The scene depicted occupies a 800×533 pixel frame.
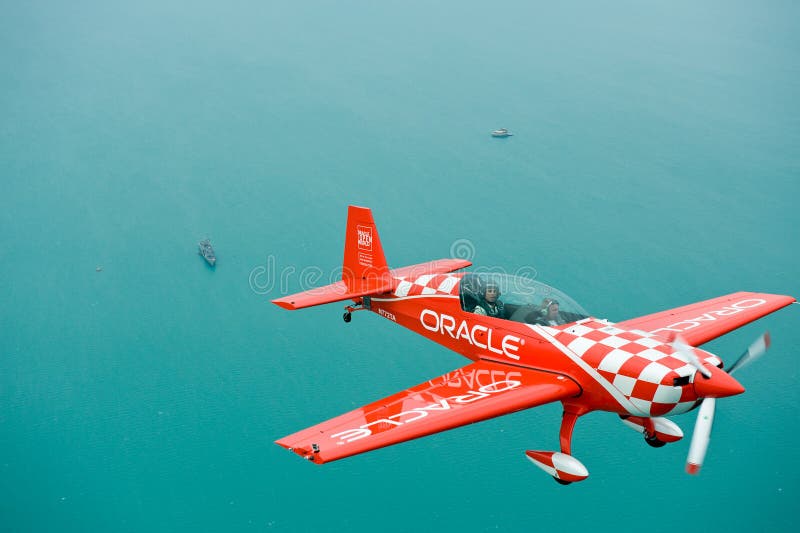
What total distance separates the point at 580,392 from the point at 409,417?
6.76 feet

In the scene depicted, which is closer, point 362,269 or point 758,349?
point 758,349

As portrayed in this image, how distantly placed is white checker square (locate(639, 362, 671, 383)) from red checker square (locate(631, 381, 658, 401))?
0.16 ft

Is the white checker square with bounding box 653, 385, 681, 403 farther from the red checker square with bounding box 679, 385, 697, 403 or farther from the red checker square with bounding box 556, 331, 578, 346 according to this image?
the red checker square with bounding box 556, 331, 578, 346

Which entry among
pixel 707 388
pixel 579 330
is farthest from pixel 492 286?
pixel 707 388

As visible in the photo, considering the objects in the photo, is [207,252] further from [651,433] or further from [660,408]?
[660,408]

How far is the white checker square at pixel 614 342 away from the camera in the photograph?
8.04 m

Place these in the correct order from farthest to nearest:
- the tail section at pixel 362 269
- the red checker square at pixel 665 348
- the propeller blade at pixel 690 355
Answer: the tail section at pixel 362 269 → the red checker square at pixel 665 348 → the propeller blade at pixel 690 355

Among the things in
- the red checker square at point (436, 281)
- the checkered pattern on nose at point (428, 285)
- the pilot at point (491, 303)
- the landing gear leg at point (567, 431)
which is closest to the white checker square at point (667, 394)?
the landing gear leg at point (567, 431)

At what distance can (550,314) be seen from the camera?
8.80 m

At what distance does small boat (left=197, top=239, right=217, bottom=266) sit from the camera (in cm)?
1356

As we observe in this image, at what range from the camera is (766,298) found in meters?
10.7

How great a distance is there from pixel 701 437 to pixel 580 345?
1.77 meters

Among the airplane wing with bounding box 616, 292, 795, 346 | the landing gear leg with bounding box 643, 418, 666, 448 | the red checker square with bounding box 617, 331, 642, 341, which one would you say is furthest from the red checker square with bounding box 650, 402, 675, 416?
the airplane wing with bounding box 616, 292, 795, 346

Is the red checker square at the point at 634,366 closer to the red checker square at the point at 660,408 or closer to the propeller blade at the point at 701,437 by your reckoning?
the red checker square at the point at 660,408
